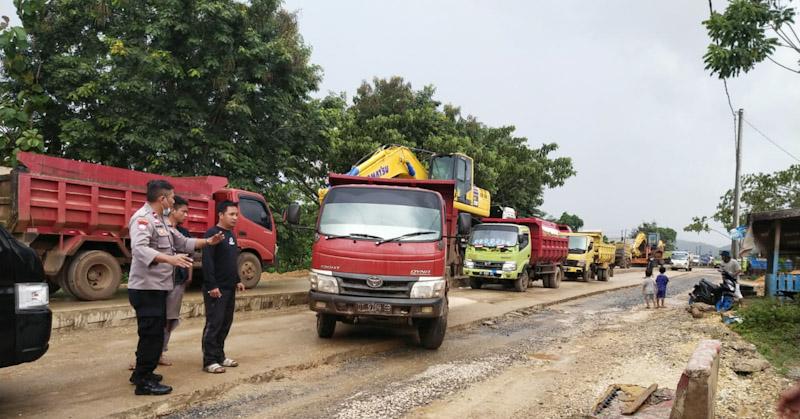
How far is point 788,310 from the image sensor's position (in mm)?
10039

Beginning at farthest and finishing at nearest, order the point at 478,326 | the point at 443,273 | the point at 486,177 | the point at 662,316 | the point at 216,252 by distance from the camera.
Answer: the point at 486,177 < the point at 662,316 < the point at 478,326 < the point at 443,273 < the point at 216,252

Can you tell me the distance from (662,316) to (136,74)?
529 inches

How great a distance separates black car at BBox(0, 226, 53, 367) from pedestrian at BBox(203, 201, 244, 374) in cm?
145

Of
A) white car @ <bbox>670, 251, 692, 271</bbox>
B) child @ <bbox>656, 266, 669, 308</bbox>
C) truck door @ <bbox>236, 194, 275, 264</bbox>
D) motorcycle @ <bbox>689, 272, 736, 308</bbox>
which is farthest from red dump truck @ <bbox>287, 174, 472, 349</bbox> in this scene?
white car @ <bbox>670, 251, 692, 271</bbox>

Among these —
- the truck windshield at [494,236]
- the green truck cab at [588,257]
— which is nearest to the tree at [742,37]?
the truck windshield at [494,236]

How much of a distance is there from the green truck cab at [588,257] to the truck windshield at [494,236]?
675cm

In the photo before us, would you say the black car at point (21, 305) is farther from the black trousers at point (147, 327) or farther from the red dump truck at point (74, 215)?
the red dump truck at point (74, 215)

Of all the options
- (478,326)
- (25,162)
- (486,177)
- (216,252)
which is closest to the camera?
(216,252)

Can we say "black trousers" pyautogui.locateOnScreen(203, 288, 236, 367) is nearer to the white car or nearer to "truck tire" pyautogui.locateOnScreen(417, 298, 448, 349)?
"truck tire" pyautogui.locateOnScreen(417, 298, 448, 349)

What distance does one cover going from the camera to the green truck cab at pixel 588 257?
77.8 ft

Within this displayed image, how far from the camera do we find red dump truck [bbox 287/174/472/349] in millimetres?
6641

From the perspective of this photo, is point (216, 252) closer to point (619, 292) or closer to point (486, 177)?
point (619, 292)

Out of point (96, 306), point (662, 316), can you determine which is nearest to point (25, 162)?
point (96, 306)

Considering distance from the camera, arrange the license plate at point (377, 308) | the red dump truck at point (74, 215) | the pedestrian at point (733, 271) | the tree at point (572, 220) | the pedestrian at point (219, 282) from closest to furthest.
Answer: the pedestrian at point (219, 282)
the license plate at point (377, 308)
the red dump truck at point (74, 215)
the pedestrian at point (733, 271)
the tree at point (572, 220)
